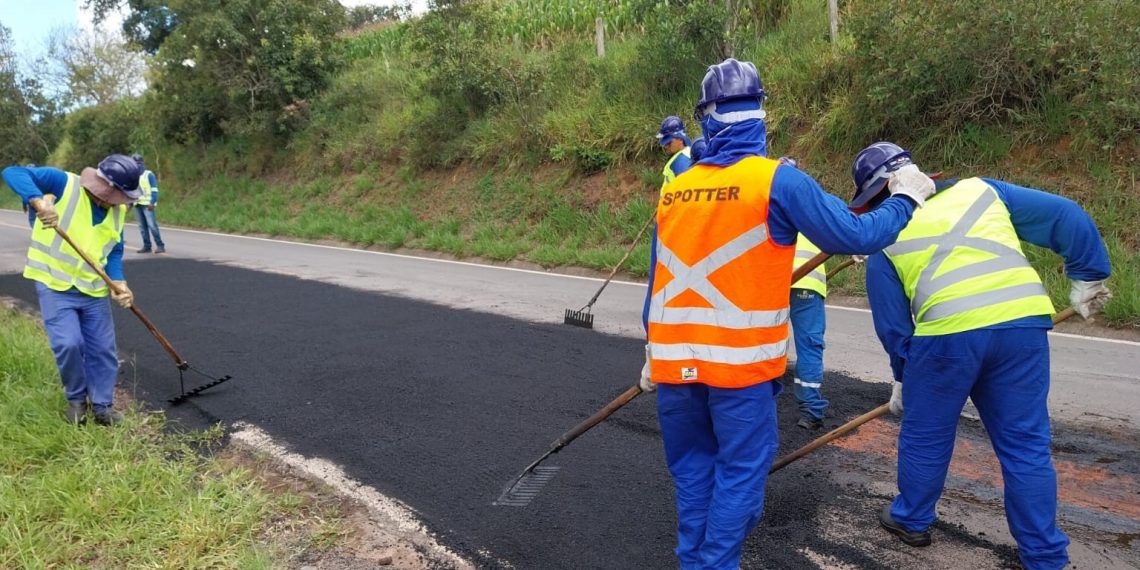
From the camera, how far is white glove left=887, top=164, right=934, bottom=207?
8.36ft

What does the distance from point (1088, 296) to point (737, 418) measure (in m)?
1.77

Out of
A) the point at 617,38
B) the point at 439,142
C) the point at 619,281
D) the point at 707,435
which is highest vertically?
the point at 617,38

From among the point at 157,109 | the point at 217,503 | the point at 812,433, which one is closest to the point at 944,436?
the point at 812,433

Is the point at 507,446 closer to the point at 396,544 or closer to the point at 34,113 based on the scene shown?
the point at 396,544

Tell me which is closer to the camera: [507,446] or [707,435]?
[707,435]

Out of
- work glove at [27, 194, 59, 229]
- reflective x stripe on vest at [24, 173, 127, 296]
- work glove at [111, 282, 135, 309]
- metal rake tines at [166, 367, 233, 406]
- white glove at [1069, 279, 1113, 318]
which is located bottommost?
metal rake tines at [166, 367, 233, 406]

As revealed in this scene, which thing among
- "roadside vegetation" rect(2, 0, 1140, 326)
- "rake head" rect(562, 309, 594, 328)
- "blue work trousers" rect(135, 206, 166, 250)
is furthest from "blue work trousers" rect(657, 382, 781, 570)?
"blue work trousers" rect(135, 206, 166, 250)

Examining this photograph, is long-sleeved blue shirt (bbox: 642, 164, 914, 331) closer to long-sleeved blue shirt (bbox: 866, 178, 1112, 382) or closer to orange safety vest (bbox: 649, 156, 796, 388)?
orange safety vest (bbox: 649, 156, 796, 388)

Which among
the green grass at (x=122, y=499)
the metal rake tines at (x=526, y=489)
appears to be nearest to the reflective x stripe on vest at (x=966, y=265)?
the metal rake tines at (x=526, y=489)

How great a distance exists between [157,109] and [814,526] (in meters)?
26.9

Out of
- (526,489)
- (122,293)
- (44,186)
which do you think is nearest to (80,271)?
(122,293)

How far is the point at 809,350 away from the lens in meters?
4.41

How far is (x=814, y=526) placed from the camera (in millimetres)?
3203

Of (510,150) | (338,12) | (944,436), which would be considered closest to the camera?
(944,436)
